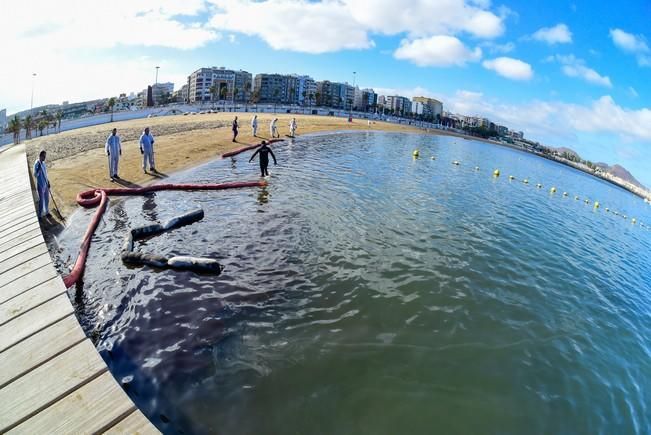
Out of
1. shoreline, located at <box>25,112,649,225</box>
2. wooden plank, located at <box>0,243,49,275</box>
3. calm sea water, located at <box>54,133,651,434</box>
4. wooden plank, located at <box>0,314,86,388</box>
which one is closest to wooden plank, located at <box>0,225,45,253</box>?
wooden plank, located at <box>0,243,49,275</box>

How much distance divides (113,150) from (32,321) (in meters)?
17.1

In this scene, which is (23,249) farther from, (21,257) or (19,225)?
(19,225)

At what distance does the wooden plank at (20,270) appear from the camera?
6.01 m

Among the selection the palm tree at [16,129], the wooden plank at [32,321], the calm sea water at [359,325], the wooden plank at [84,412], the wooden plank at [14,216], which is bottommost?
the calm sea water at [359,325]

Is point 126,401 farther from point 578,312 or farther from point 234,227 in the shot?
point 578,312

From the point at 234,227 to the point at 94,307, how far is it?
20.8 ft

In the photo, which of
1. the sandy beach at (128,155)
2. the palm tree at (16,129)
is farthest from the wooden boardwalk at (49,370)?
the palm tree at (16,129)

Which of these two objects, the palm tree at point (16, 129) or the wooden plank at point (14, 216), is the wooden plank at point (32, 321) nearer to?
the wooden plank at point (14, 216)

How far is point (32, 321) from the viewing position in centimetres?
501

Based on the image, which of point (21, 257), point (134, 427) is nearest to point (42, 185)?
point (21, 257)

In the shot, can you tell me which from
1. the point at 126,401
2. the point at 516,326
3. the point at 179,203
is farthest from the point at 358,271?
the point at 179,203

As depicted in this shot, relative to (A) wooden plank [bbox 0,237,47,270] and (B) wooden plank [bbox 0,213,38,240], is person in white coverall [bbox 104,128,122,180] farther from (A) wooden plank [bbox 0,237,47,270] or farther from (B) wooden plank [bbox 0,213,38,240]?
(A) wooden plank [bbox 0,237,47,270]

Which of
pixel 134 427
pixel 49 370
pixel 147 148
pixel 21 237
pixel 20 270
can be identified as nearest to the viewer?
pixel 134 427

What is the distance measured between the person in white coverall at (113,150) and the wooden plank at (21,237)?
491 inches
